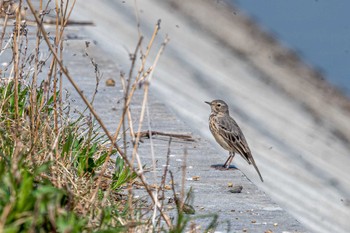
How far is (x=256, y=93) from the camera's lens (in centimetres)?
1964

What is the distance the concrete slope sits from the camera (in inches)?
524

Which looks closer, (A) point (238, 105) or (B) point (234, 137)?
(B) point (234, 137)

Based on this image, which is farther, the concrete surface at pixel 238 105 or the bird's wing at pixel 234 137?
the bird's wing at pixel 234 137

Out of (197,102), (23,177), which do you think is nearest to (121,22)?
(197,102)

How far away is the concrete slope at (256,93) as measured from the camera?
1331cm

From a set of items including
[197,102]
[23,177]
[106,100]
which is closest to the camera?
[23,177]

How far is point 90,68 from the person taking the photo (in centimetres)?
1223

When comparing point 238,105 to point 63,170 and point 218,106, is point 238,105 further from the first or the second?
point 63,170

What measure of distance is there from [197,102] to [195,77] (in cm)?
316

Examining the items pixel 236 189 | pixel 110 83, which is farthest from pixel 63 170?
pixel 110 83

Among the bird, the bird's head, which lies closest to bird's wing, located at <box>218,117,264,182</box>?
the bird

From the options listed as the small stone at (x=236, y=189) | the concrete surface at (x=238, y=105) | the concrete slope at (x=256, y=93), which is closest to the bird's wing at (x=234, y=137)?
the concrete surface at (x=238, y=105)

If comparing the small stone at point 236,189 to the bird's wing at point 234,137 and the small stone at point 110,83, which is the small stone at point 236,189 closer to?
the bird's wing at point 234,137

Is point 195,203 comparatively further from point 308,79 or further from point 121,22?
point 121,22
